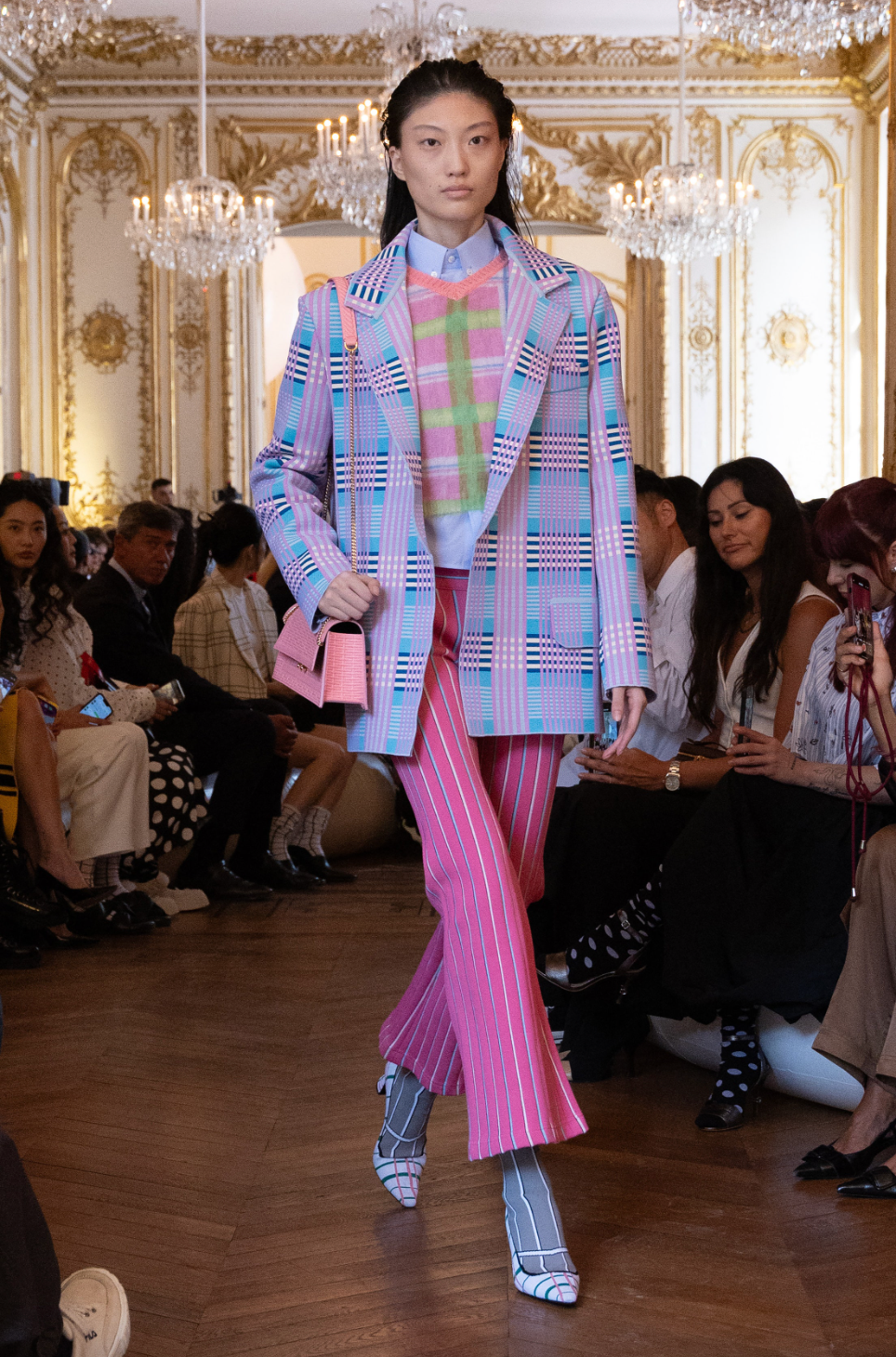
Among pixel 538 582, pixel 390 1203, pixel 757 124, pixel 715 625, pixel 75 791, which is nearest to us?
pixel 538 582

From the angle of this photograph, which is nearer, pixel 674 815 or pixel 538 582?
pixel 538 582

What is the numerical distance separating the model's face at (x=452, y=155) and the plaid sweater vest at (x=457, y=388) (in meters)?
0.11

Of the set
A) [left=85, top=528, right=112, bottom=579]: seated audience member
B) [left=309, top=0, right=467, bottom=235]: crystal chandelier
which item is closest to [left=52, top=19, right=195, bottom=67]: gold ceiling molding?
[left=309, top=0, right=467, bottom=235]: crystal chandelier

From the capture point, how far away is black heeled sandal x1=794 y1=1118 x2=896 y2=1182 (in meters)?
2.11

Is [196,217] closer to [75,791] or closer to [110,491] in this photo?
[110,491]

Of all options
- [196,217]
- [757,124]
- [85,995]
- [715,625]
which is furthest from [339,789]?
[757,124]

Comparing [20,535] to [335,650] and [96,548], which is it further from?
[96,548]

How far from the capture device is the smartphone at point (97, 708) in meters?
4.20

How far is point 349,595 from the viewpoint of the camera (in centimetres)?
176

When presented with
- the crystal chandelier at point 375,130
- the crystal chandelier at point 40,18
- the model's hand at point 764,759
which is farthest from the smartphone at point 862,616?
the crystal chandelier at point 375,130

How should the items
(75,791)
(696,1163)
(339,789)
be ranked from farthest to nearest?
(339,789)
(75,791)
(696,1163)

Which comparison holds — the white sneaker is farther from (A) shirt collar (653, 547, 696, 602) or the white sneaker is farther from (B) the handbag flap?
(A) shirt collar (653, 547, 696, 602)

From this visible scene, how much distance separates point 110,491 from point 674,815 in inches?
335

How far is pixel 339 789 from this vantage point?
204 inches
